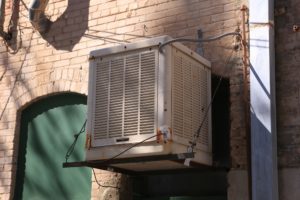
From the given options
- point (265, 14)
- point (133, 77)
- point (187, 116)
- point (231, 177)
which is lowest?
point (231, 177)

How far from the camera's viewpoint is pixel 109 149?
6.50m

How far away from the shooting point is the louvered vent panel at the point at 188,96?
638cm

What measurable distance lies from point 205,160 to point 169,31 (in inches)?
75.7

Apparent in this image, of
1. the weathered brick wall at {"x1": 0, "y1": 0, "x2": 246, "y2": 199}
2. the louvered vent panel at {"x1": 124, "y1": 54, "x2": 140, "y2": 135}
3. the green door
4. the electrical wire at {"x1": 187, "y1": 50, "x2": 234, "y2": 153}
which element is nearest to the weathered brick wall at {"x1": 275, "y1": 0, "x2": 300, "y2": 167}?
the weathered brick wall at {"x1": 0, "y1": 0, "x2": 246, "y2": 199}

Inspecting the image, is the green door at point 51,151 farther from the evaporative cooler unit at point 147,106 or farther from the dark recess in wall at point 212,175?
the evaporative cooler unit at point 147,106

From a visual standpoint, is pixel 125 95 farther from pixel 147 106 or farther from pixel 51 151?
pixel 51 151

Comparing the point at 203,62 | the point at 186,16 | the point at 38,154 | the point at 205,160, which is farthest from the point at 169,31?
the point at 38,154

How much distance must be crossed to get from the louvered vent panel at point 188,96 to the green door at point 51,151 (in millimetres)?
1968

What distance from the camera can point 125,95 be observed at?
650 cm

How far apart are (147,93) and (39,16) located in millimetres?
3158

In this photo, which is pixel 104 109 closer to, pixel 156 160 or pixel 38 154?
pixel 156 160

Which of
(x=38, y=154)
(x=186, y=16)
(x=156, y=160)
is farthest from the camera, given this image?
(x=38, y=154)

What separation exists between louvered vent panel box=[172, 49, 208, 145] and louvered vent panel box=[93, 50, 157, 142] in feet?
0.81

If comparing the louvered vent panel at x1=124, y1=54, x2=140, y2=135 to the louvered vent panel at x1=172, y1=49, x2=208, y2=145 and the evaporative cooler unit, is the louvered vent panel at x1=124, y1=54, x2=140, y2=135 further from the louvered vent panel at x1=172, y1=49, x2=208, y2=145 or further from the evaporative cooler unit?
the louvered vent panel at x1=172, y1=49, x2=208, y2=145
